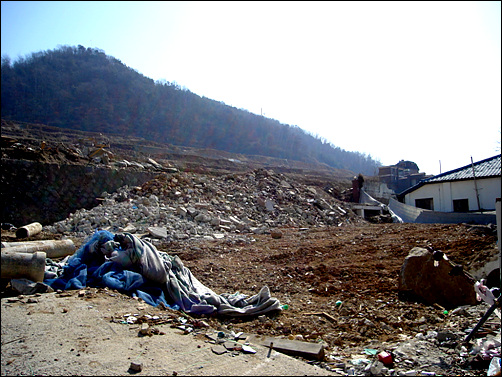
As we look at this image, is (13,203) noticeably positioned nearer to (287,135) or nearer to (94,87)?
(94,87)

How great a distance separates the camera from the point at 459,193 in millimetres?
15398

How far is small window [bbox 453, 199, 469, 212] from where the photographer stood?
15102mm

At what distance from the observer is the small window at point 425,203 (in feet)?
57.1

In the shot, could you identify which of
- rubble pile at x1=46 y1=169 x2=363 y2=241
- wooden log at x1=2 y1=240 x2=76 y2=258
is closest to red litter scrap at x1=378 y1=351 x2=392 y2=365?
wooden log at x1=2 y1=240 x2=76 y2=258

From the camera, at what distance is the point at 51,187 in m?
15.8

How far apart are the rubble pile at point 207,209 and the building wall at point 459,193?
3.52m

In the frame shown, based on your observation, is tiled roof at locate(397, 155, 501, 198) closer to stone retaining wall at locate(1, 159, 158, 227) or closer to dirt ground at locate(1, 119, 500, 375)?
dirt ground at locate(1, 119, 500, 375)

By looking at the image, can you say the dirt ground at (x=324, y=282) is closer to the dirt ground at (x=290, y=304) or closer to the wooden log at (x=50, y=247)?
the dirt ground at (x=290, y=304)

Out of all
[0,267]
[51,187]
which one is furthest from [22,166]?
[0,267]

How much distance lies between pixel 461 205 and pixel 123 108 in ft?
148

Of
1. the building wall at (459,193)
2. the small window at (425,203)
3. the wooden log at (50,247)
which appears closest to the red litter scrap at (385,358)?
the wooden log at (50,247)

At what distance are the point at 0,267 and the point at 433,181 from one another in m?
17.5

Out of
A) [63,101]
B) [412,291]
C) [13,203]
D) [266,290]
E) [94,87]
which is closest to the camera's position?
[266,290]

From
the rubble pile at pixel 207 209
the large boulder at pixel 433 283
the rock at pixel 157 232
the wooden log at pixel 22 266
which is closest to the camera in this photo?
the wooden log at pixel 22 266
